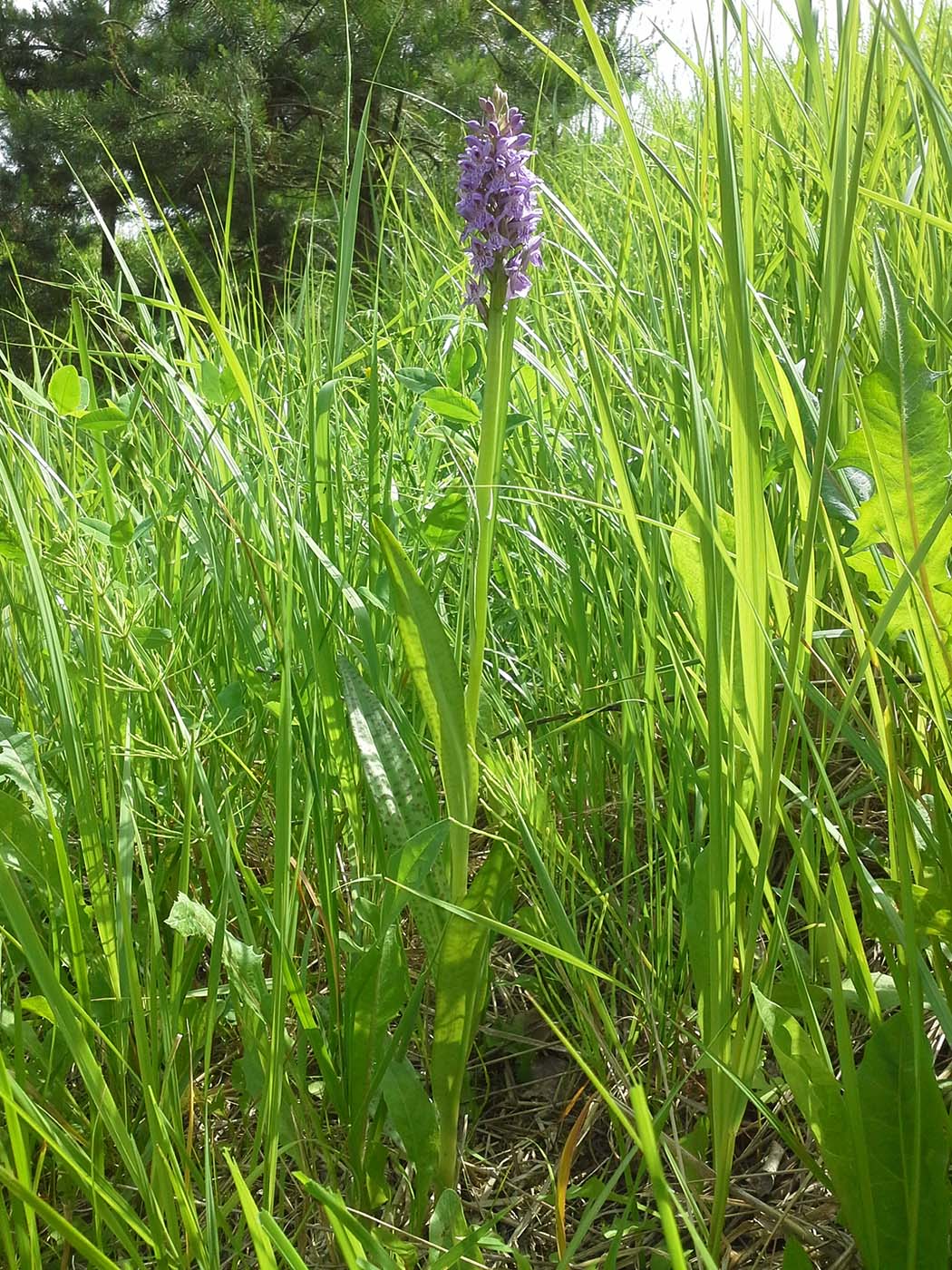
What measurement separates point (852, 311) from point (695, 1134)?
78 cm

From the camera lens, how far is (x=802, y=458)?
2.01 feet

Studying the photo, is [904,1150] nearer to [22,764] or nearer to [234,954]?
[234,954]

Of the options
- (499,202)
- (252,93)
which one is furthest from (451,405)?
(252,93)

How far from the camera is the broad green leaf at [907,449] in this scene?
63cm

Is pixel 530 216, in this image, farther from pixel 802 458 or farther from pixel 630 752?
pixel 630 752

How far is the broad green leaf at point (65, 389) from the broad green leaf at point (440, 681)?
2.35 feet

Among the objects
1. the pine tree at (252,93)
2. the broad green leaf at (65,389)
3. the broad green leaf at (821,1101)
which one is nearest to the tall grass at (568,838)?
the broad green leaf at (821,1101)

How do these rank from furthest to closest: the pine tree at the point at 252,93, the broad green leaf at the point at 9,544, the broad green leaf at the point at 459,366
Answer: the pine tree at the point at 252,93, the broad green leaf at the point at 459,366, the broad green leaf at the point at 9,544

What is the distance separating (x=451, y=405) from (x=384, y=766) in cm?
46

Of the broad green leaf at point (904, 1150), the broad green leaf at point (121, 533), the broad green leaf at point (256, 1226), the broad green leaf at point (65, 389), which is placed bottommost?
the broad green leaf at point (904, 1150)

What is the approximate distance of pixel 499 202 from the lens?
0.71 metres

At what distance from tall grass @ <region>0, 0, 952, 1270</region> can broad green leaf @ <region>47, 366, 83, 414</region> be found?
0.10m

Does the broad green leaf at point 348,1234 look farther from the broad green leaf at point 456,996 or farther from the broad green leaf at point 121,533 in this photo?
the broad green leaf at point 121,533

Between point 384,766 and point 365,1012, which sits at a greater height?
point 384,766
